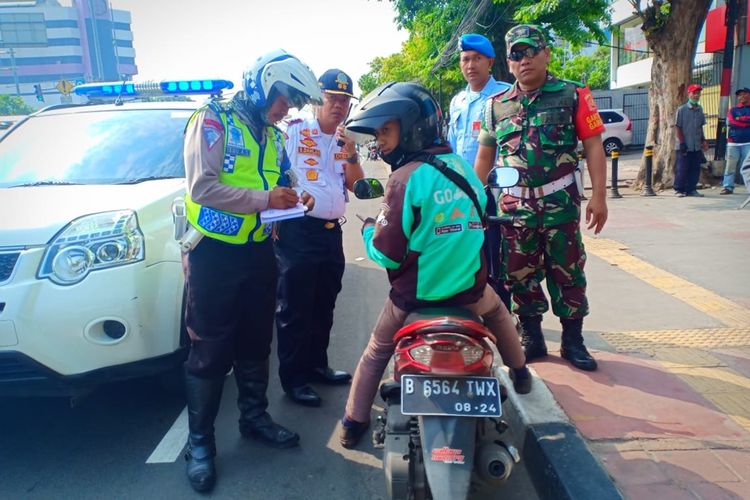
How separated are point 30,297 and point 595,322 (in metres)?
3.82

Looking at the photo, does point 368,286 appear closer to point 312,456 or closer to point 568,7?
point 312,456

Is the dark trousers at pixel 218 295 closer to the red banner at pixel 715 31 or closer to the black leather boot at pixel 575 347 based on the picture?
the black leather boot at pixel 575 347

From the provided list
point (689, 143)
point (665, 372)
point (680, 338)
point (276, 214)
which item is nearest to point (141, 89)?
point (276, 214)

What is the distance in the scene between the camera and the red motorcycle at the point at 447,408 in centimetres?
215

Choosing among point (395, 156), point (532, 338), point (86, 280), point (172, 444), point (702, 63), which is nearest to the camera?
point (395, 156)

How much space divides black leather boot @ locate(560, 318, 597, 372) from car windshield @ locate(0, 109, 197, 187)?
263 centimetres

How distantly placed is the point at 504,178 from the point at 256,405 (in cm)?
180

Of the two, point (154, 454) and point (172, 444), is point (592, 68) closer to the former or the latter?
point (172, 444)

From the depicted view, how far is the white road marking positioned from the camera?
3097mm

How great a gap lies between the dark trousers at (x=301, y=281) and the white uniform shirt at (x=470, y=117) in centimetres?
122

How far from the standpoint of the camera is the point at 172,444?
3.23 m

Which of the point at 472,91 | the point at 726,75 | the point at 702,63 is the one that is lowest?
the point at 472,91

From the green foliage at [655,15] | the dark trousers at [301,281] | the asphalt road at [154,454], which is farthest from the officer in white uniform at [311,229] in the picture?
the green foliage at [655,15]

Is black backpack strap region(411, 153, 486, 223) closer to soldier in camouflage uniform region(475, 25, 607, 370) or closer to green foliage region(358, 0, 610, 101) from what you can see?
soldier in camouflage uniform region(475, 25, 607, 370)
